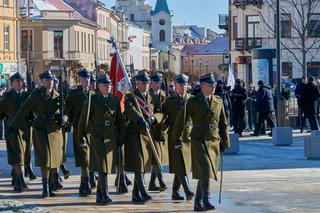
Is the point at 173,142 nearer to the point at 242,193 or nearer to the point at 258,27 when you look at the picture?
the point at 242,193

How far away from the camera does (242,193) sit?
49.6 feet

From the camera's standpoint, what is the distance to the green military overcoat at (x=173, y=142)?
14219mm

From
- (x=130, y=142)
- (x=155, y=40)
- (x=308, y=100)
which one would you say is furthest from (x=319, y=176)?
(x=155, y=40)

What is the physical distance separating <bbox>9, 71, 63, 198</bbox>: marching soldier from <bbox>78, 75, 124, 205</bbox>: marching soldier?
36.0 inches

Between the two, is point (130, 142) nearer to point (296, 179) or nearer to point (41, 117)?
point (41, 117)

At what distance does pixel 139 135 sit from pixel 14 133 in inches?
113

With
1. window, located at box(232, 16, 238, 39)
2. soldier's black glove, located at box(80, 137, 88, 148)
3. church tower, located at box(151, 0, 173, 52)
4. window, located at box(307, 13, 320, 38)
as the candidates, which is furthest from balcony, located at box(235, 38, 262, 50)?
church tower, located at box(151, 0, 173, 52)

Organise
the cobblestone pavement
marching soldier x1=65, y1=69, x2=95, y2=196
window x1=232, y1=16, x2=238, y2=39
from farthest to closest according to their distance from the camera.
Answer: window x1=232, y1=16, x2=238, y2=39 → marching soldier x1=65, y1=69, x2=95, y2=196 → the cobblestone pavement

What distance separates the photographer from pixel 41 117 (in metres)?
15.0

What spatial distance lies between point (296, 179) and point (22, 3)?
2803 inches

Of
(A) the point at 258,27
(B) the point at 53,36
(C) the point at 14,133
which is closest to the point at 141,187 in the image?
(C) the point at 14,133

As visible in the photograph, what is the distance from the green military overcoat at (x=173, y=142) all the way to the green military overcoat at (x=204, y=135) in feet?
2.39

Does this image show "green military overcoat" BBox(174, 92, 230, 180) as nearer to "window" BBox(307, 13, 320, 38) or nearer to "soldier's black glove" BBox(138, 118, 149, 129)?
"soldier's black glove" BBox(138, 118, 149, 129)

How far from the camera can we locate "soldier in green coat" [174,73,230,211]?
13070 millimetres
